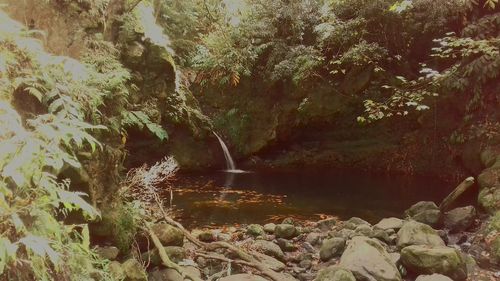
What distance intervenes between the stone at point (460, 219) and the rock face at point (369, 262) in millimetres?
2539

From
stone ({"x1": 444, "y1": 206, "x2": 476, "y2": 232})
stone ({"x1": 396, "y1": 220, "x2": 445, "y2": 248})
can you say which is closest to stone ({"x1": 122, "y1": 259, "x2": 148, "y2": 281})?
stone ({"x1": 396, "y1": 220, "x2": 445, "y2": 248})

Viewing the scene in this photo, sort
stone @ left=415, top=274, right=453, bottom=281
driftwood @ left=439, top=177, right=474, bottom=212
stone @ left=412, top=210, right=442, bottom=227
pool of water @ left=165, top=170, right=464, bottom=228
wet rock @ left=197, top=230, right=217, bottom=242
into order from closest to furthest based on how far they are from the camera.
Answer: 1. stone @ left=415, top=274, right=453, bottom=281
2. wet rock @ left=197, top=230, right=217, bottom=242
3. driftwood @ left=439, top=177, right=474, bottom=212
4. stone @ left=412, top=210, right=442, bottom=227
5. pool of water @ left=165, top=170, right=464, bottom=228

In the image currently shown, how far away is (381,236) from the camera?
7.18 m

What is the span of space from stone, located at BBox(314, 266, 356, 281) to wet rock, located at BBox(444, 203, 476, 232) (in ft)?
11.6

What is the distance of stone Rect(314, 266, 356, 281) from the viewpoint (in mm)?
5020

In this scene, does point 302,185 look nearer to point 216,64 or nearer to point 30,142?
point 216,64

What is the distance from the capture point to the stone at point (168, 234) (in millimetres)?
5602

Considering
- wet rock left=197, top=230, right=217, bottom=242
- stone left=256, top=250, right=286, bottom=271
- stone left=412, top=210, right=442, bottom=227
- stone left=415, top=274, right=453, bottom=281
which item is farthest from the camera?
stone left=412, top=210, right=442, bottom=227

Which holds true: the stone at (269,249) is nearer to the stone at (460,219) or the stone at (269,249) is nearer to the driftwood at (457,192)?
the stone at (460,219)

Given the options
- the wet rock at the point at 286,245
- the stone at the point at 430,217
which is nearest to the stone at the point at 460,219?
the stone at the point at 430,217

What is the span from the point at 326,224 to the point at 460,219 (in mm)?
2441

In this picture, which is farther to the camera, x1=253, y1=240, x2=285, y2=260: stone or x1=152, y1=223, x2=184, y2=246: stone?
x1=253, y1=240, x2=285, y2=260: stone

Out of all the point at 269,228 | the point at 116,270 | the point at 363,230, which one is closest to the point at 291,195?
the point at 269,228

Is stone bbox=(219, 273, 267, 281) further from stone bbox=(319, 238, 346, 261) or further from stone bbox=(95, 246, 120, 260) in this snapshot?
stone bbox=(319, 238, 346, 261)
